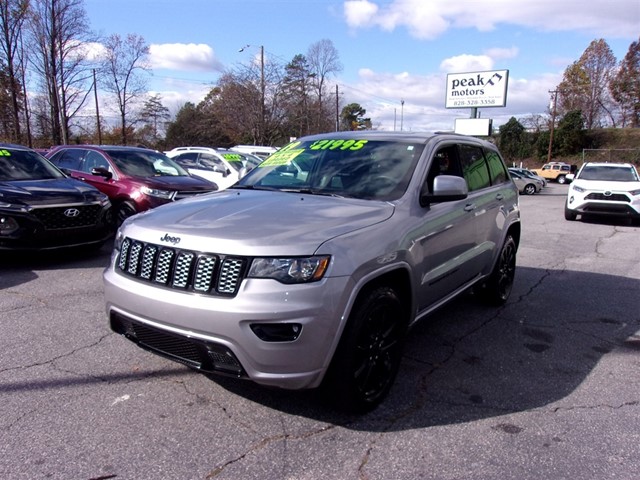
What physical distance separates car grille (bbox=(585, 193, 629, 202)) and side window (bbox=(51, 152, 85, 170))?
12461 mm

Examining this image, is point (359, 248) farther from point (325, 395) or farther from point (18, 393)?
point (18, 393)

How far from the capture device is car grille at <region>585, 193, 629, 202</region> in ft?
41.5

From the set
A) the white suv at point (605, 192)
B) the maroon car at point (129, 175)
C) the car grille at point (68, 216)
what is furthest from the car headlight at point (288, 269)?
the white suv at point (605, 192)

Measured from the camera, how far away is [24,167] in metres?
7.49

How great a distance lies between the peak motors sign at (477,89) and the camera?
34284mm

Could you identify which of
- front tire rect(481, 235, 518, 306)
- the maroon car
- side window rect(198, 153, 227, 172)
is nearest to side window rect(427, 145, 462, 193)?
front tire rect(481, 235, 518, 306)

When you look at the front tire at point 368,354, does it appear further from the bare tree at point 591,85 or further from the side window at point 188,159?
the bare tree at point 591,85

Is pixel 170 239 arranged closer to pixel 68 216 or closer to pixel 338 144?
pixel 338 144

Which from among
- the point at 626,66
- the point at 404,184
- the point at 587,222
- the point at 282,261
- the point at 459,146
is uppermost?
the point at 626,66

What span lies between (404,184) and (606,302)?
3791mm

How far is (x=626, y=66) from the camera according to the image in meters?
64.2

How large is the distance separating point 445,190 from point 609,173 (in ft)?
41.3

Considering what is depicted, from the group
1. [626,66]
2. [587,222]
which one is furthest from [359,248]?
[626,66]

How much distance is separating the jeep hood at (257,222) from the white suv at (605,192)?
11.8 m
